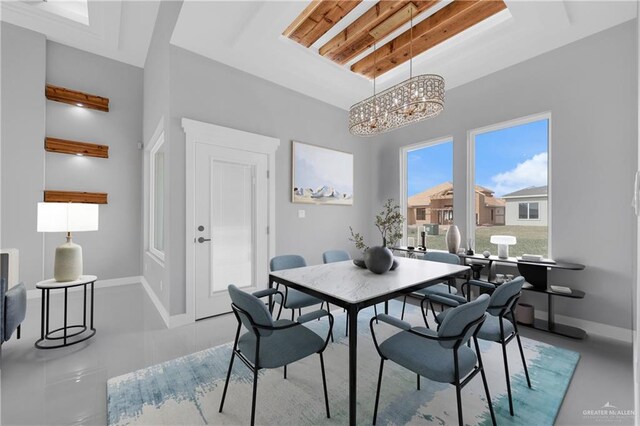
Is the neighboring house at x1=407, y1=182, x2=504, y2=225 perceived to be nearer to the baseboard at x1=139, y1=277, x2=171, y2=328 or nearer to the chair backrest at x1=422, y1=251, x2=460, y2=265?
the chair backrest at x1=422, y1=251, x2=460, y2=265

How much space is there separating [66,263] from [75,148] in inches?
100

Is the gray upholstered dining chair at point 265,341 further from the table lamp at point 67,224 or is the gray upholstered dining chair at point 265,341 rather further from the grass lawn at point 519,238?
the grass lawn at point 519,238

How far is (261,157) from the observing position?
364 centimetres

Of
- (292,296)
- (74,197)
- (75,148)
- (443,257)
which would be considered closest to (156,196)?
(74,197)

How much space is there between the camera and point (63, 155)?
4098 millimetres

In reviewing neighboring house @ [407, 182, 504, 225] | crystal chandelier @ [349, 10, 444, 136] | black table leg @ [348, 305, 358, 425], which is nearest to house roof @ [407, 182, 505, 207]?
neighboring house @ [407, 182, 504, 225]

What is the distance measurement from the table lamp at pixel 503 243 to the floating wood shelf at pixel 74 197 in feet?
19.6

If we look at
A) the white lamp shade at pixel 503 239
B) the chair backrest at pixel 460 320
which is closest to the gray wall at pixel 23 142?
the chair backrest at pixel 460 320

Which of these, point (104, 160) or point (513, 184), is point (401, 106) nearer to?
point (513, 184)

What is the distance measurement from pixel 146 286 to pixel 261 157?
287 centimetres

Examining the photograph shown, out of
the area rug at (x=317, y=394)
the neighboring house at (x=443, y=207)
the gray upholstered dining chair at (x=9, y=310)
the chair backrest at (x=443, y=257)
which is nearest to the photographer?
the area rug at (x=317, y=394)

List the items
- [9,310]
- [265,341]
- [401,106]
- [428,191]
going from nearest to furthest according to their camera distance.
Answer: [265,341] → [9,310] → [401,106] → [428,191]

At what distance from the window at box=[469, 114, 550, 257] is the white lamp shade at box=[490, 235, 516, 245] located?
0.10m

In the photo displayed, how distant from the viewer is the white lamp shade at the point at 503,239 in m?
3.29
